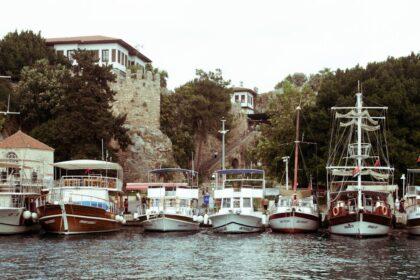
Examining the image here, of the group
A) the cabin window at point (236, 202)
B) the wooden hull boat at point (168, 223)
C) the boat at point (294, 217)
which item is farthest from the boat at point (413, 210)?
the wooden hull boat at point (168, 223)

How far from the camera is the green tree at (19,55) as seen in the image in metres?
76.9

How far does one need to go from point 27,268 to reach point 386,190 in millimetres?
26173

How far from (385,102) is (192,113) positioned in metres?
29.2

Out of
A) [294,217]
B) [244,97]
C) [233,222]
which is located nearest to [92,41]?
[233,222]

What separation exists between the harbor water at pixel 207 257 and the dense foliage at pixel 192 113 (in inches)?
1335

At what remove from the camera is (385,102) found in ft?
181

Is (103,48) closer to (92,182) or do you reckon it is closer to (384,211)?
(92,182)

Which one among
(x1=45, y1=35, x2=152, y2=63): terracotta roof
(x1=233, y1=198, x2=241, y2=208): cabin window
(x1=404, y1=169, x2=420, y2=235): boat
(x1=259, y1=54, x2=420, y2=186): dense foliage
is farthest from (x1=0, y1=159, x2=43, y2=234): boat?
(x1=45, y1=35, x2=152, y2=63): terracotta roof

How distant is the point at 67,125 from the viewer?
202 ft

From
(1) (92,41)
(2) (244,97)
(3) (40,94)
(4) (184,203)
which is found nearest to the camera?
(4) (184,203)

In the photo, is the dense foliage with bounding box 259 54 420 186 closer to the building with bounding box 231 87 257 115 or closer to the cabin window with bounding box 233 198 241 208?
the cabin window with bounding box 233 198 241 208

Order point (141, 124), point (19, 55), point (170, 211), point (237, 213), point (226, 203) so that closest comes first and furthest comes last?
point (237, 213) < point (170, 211) < point (226, 203) < point (141, 124) < point (19, 55)

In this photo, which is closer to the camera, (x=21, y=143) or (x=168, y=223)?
(x=168, y=223)

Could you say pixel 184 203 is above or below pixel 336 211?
above
